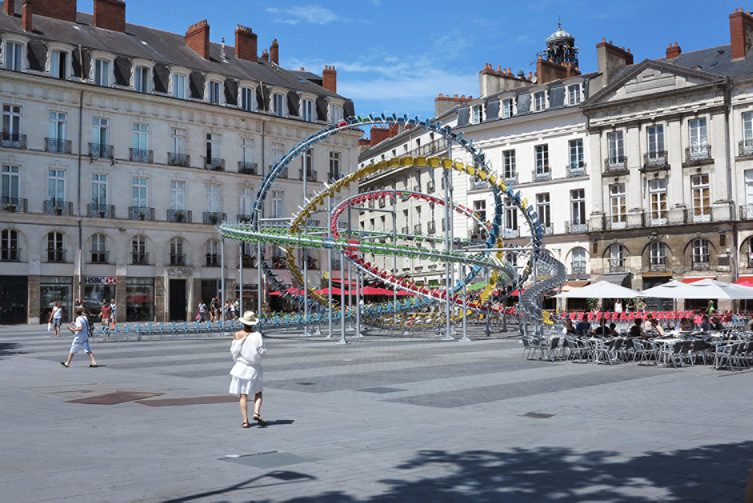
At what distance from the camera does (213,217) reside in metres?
52.4

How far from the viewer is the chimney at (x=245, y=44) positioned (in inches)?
2327

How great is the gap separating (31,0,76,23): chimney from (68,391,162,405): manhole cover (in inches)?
1605

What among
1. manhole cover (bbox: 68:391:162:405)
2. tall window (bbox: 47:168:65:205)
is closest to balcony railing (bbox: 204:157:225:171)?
tall window (bbox: 47:168:65:205)

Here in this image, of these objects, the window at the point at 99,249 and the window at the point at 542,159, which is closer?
the window at the point at 99,249

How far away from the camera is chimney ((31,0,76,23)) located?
49000 mm

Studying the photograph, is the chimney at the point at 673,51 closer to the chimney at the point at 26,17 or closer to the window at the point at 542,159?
the window at the point at 542,159

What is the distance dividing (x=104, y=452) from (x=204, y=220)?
4376 centimetres

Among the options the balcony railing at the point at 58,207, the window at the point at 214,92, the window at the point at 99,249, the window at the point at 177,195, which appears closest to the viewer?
the balcony railing at the point at 58,207

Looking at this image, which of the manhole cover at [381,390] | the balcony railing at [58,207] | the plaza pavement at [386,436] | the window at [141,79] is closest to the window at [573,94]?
the window at [141,79]

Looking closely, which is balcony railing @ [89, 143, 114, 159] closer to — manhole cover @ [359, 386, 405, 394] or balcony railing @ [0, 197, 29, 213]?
balcony railing @ [0, 197, 29, 213]

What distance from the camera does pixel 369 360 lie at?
21672 millimetres

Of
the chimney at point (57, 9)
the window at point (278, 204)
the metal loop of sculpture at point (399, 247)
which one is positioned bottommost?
the metal loop of sculpture at point (399, 247)

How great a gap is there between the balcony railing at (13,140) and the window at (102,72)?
5.47 meters

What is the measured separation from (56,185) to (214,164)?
10.0m
